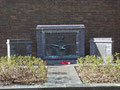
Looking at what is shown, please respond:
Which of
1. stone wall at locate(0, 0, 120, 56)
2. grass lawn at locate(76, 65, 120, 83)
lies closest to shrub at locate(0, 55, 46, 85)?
grass lawn at locate(76, 65, 120, 83)

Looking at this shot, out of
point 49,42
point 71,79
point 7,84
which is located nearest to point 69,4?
point 49,42

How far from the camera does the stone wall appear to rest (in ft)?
26.5

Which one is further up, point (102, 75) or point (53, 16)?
point (53, 16)

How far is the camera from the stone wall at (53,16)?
8078 millimetres

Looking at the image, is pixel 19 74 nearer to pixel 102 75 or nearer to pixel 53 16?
pixel 102 75

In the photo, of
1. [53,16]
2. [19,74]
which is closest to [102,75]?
[19,74]

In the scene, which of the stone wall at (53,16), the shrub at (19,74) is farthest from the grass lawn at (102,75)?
the stone wall at (53,16)

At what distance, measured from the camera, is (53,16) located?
26.7ft

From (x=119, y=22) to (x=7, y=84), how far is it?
7.06 metres

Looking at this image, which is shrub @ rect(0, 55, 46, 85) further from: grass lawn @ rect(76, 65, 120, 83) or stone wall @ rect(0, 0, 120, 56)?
stone wall @ rect(0, 0, 120, 56)

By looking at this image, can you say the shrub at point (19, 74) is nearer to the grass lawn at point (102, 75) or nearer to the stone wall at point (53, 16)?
the grass lawn at point (102, 75)

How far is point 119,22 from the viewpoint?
827 centimetres

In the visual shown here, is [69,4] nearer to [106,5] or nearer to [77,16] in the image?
[77,16]

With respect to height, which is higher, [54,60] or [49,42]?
[49,42]
